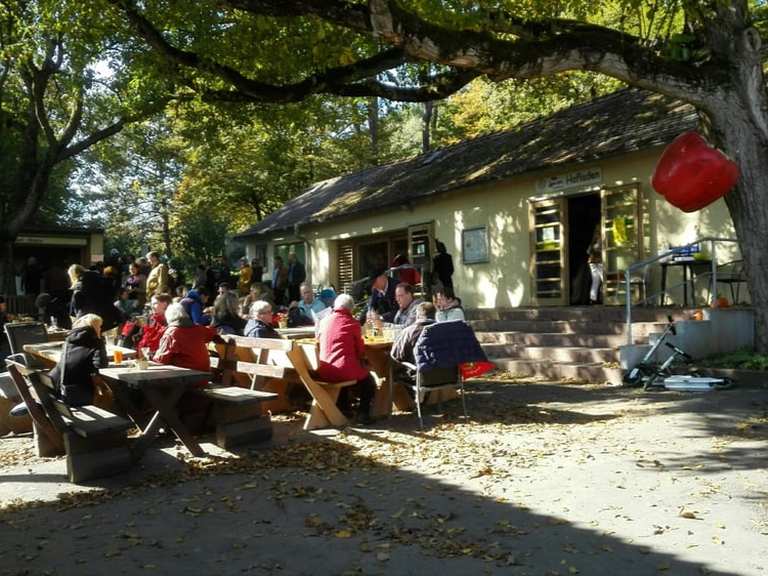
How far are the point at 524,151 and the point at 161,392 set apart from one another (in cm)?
1087

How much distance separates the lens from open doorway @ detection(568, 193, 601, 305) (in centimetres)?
1392

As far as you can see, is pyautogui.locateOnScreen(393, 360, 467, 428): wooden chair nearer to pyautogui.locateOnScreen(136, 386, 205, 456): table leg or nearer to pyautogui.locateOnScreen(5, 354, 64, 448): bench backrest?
pyautogui.locateOnScreen(136, 386, 205, 456): table leg

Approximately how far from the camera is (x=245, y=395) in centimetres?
662

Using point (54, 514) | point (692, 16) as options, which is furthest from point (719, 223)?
point (54, 514)

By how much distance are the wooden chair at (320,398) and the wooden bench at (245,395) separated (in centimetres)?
22

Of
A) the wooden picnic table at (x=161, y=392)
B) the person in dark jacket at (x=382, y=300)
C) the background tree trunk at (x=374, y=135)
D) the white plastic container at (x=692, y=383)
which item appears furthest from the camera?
the background tree trunk at (x=374, y=135)

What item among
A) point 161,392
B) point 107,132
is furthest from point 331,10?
point 107,132

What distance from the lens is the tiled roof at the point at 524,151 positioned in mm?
12435

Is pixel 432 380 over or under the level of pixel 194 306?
under

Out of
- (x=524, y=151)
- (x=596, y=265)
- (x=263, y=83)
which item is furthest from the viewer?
(x=524, y=151)

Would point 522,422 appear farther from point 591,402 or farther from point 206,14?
point 206,14

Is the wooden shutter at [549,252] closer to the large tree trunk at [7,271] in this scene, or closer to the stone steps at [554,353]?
the stone steps at [554,353]

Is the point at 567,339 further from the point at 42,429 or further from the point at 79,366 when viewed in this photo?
the point at 42,429

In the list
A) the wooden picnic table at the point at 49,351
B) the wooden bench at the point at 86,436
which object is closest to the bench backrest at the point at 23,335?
the wooden picnic table at the point at 49,351
